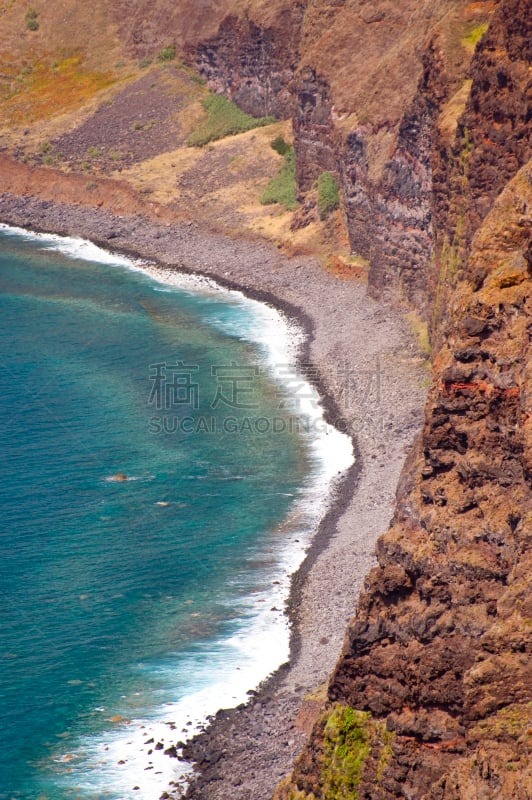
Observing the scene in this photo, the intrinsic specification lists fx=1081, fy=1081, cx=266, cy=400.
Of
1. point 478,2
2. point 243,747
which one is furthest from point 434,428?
point 478,2

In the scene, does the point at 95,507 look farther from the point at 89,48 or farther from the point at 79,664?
the point at 89,48

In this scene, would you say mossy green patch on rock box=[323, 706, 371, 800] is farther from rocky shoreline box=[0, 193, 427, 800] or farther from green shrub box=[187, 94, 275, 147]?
green shrub box=[187, 94, 275, 147]

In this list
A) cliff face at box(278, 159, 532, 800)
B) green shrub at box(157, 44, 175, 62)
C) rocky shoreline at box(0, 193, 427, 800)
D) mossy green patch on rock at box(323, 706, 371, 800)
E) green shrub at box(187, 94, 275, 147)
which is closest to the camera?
cliff face at box(278, 159, 532, 800)

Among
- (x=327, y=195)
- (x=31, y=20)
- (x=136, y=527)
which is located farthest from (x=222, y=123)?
(x=136, y=527)

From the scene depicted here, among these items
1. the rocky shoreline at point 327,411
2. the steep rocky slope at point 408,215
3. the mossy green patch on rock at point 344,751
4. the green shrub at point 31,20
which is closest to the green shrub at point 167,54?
the steep rocky slope at point 408,215

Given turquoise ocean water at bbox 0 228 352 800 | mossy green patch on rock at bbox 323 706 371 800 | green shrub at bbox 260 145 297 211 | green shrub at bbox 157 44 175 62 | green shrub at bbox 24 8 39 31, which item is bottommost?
turquoise ocean water at bbox 0 228 352 800

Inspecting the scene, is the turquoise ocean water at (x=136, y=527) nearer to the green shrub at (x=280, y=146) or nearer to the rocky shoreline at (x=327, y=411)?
the rocky shoreline at (x=327, y=411)

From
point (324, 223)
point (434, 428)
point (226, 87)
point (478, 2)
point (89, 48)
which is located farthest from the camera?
point (89, 48)

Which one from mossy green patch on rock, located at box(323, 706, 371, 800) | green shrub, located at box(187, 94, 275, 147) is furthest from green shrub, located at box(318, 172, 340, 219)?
mossy green patch on rock, located at box(323, 706, 371, 800)
